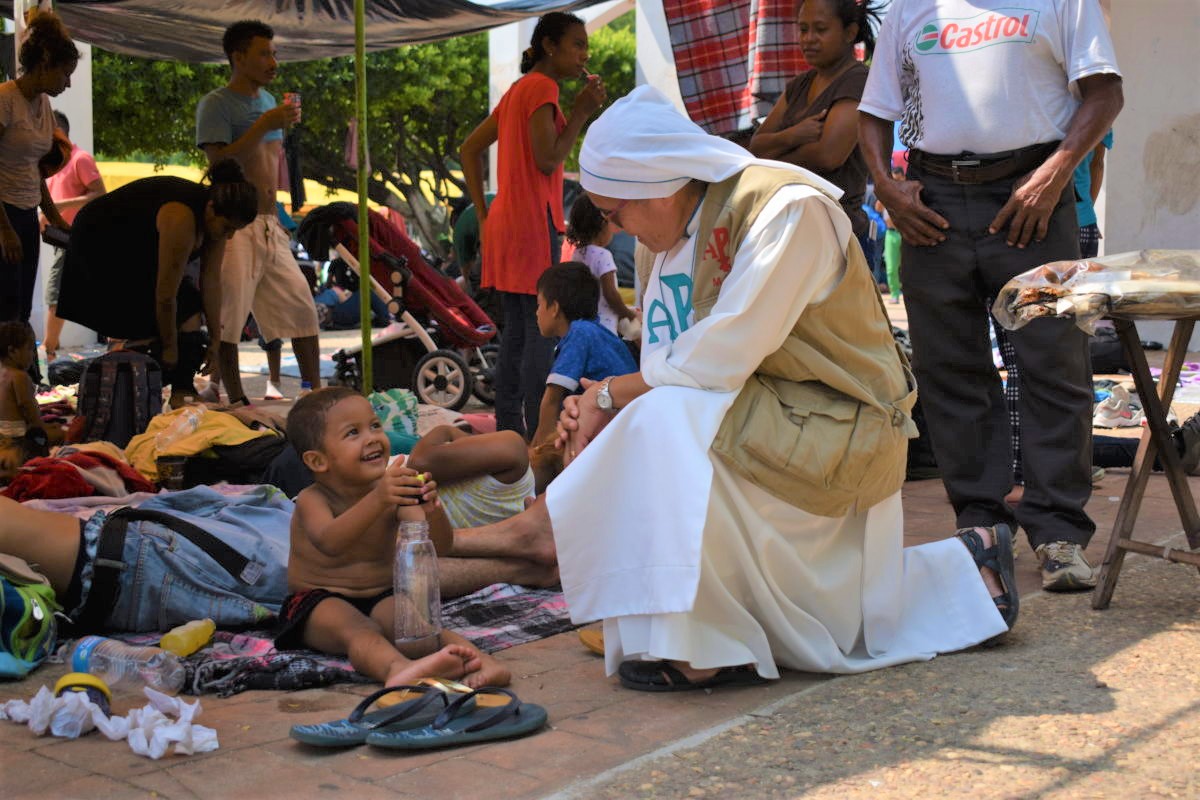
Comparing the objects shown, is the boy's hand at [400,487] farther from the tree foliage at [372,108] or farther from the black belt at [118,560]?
the tree foliage at [372,108]

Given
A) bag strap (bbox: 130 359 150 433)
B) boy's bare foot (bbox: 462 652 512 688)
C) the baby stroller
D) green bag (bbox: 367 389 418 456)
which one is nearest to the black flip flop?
boy's bare foot (bbox: 462 652 512 688)

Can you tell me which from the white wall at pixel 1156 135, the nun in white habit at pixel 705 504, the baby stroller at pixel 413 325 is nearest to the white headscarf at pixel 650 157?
the nun in white habit at pixel 705 504

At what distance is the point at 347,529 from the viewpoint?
3.61 meters

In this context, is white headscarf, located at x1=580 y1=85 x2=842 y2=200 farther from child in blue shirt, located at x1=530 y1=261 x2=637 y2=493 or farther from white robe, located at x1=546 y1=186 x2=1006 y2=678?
child in blue shirt, located at x1=530 y1=261 x2=637 y2=493

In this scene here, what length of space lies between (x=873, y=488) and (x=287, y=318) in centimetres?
591

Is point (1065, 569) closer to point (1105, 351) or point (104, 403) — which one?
point (104, 403)

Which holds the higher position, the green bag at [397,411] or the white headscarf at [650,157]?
the white headscarf at [650,157]

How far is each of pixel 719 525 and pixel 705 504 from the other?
0.41 ft

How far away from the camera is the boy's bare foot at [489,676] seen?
328 cm

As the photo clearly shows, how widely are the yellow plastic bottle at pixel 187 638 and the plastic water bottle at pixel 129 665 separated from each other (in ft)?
0.43

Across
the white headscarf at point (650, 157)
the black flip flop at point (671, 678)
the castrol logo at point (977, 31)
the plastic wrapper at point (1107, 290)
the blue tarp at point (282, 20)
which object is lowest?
the black flip flop at point (671, 678)

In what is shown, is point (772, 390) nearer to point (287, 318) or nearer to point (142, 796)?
point (142, 796)

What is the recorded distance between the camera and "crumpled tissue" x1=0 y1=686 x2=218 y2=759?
2.88 metres

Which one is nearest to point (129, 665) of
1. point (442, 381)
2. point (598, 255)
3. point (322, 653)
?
point (322, 653)
